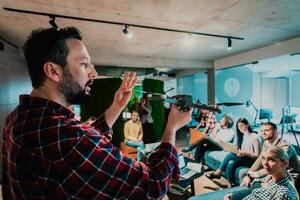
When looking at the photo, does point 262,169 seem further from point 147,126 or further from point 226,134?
point 147,126

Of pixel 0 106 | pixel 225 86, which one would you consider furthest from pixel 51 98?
pixel 225 86

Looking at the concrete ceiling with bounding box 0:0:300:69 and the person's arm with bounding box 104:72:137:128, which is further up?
the concrete ceiling with bounding box 0:0:300:69

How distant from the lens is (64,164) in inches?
21.2

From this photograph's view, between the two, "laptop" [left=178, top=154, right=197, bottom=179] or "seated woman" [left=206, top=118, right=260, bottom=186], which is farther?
"seated woman" [left=206, top=118, right=260, bottom=186]

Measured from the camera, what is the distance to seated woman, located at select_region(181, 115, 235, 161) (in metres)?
4.45

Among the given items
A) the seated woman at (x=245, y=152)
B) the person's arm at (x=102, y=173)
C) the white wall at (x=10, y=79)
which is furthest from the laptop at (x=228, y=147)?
the white wall at (x=10, y=79)

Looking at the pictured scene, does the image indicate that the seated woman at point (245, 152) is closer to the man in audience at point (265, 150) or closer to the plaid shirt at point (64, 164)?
the man in audience at point (265, 150)

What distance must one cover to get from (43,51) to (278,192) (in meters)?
1.97

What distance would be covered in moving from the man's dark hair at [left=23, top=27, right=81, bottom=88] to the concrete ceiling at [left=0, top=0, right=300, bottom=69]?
189 centimetres

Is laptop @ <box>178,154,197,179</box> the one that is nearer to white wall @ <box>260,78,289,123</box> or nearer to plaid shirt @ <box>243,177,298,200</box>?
plaid shirt @ <box>243,177,298,200</box>

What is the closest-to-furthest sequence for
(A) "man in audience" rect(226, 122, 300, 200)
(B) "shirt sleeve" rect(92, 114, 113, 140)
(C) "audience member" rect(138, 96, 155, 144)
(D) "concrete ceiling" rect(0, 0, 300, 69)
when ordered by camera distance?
(B) "shirt sleeve" rect(92, 114, 113, 140)
(D) "concrete ceiling" rect(0, 0, 300, 69)
(A) "man in audience" rect(226, 122, 300, 200)
(C) "audience member" rect(138, 96, 155, 144)

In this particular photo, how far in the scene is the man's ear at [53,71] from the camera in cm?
66

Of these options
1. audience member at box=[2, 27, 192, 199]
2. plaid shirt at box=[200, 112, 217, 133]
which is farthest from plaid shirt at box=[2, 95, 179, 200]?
plaid shirt at box=[200, 112, 217, 133]

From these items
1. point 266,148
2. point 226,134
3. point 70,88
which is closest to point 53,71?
point 70,88
